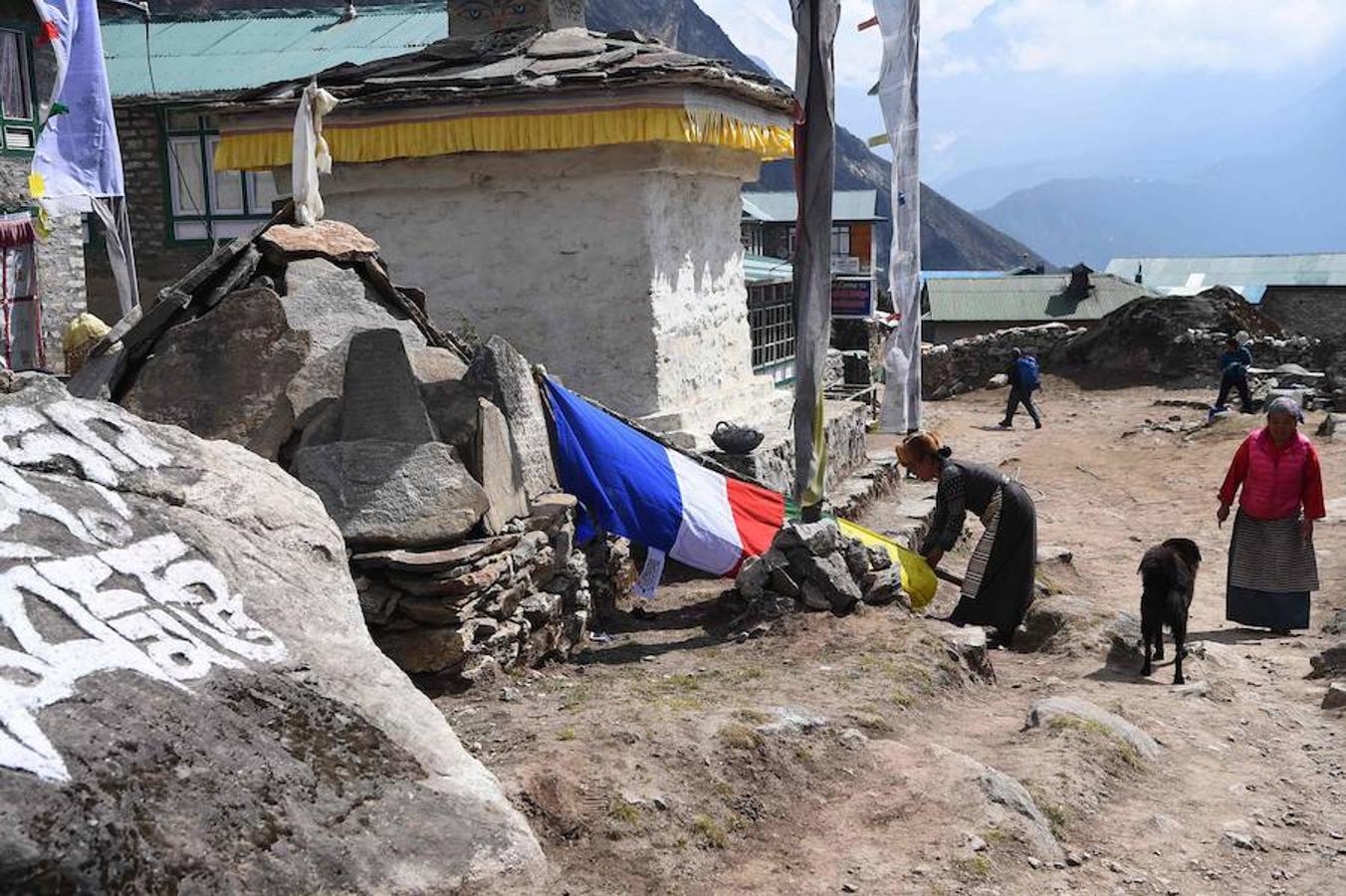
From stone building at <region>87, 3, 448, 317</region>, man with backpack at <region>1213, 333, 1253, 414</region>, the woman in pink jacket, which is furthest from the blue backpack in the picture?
stone building at <region>87, 3, 448, 317</region>

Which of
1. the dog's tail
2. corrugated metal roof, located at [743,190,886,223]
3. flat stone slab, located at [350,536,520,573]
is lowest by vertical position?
the dog's tail

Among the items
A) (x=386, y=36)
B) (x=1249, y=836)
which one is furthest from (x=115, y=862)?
(x=386, y=36)

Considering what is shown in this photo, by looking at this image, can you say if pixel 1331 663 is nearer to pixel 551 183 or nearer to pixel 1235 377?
pixel 551 183

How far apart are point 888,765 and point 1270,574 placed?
16.1ft

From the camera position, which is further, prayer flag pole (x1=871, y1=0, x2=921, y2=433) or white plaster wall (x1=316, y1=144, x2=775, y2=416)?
prayer flag pole (x1=871, y1=0, x2=921, y2=433)

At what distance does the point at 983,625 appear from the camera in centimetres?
817

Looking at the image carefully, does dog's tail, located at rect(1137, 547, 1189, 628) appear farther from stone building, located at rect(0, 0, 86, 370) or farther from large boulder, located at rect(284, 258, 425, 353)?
stone building, located at rect(0, 0, 86, 370)

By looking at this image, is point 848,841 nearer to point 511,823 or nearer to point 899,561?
point 511,823

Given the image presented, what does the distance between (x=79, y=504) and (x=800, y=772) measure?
2.87m

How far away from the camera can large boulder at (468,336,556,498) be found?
24.0 feet

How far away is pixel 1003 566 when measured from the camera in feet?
26.0

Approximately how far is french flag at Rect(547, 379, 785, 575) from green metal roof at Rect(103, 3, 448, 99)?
2076 centimetres

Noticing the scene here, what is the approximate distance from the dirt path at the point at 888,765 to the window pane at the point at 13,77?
1797 cm

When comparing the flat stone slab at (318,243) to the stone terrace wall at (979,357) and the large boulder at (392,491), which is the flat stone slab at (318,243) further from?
the stone terrace wall at (979,357)
